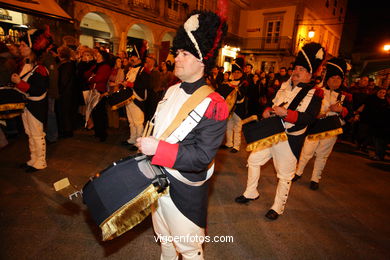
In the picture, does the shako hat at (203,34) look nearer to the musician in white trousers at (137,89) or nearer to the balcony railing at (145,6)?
the musician in white trousers at (137,89)

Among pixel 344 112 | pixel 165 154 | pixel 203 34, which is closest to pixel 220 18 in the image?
pixel 203 34

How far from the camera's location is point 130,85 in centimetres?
576

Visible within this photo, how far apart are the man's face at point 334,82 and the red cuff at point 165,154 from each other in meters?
4.47

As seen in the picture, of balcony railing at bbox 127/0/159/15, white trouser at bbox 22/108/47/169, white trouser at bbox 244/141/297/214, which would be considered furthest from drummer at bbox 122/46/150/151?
balcony railing at bbox 127/0/159/15

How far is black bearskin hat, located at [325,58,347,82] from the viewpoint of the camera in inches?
175

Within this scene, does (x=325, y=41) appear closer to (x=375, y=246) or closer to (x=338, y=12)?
(x=338, y=12)

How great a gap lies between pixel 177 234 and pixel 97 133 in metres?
5.59

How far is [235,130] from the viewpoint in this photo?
268 inches

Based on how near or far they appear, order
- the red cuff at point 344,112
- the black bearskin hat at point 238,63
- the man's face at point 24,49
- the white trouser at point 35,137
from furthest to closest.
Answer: the black bearskin hat at point 238,63 < the red cuff at point 344,112 < the white trouser at point 35,137 < the man's face at point 24,49

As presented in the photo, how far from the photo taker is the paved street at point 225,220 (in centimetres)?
273

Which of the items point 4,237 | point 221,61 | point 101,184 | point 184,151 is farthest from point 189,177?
point 221,61

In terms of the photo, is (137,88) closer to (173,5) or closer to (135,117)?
(135,117)

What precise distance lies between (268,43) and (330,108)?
24.1 m

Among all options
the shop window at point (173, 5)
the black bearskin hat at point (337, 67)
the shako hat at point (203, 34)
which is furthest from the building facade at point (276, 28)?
the shako hat at point (203, 34)
